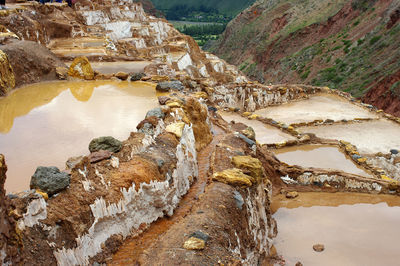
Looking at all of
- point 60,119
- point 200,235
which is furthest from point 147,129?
point 200,235

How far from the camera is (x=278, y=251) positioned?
29.6 feet

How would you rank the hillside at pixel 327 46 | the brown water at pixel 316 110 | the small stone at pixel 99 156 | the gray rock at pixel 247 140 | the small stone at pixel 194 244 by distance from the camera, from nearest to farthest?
1. the small stone at pixel 194 244
2. the small stone at pixel 99 156
3. the gray rock at pixel 247 140
4. the brown water at pixel 316 110
5. the hillside at pixel 327 46

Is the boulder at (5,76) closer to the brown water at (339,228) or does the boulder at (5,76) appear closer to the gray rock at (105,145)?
the gray rock at (105,145)

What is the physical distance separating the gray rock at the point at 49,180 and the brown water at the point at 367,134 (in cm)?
1341

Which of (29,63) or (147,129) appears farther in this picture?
(29,63)

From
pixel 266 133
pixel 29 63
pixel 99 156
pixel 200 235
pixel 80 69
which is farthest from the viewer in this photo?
pixel 266 133

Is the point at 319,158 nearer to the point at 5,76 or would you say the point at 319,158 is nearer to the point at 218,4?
the point at 5,76

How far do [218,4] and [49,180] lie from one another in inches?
6947

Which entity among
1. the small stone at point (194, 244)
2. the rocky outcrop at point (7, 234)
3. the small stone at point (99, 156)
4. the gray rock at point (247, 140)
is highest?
the small stone at point (99, 156)

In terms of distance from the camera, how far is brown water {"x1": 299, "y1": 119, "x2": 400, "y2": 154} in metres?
15.2

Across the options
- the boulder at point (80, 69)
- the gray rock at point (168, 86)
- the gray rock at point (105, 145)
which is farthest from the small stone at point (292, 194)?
the boulder at point (80, 69)

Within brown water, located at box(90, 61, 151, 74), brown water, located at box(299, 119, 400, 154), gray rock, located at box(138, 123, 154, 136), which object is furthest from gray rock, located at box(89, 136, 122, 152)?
brown water, located at box(299, 119, 400, 154)

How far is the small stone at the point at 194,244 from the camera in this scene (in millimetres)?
5449

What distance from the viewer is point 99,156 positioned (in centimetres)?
641
